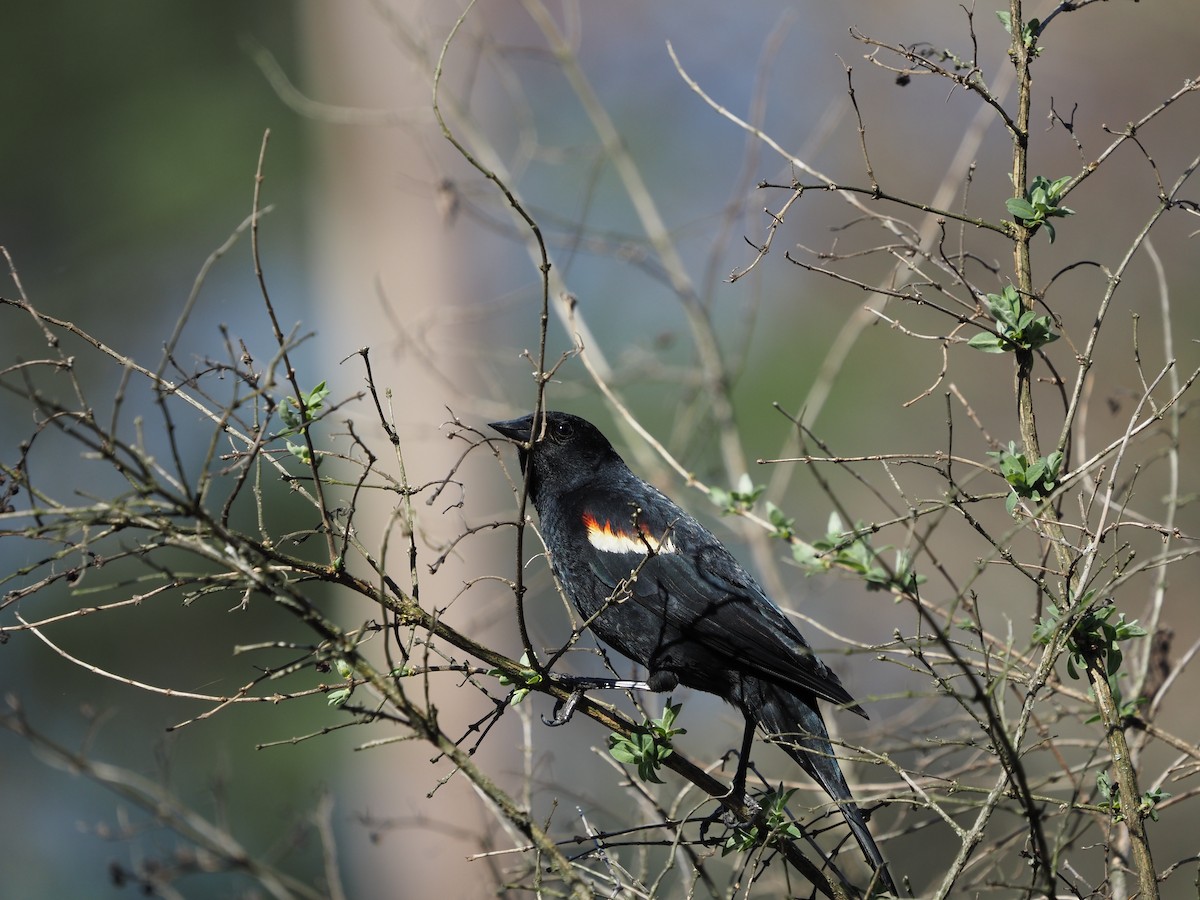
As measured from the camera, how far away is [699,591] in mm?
3270

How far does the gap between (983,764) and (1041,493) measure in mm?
927

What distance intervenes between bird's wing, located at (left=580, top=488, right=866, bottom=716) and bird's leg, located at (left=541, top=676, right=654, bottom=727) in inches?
8.7

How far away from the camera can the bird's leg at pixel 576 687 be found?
2793mm

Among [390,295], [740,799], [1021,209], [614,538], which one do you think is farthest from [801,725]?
[390,295]

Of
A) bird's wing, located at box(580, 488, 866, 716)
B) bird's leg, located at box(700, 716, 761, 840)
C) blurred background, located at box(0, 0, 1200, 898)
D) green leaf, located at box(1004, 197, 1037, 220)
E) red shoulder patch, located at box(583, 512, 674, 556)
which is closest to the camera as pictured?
green leaf, located at box(1004, 197, 1037, 220)

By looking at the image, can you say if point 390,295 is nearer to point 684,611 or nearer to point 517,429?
point 517,429

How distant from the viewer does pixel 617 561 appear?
3252 millimetres

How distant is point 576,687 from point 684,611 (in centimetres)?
49

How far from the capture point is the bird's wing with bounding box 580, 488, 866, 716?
10.1ft

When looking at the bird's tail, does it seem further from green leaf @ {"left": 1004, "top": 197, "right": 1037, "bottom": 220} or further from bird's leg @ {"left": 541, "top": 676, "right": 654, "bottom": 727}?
green leaf @ {"left": 1004, "top": 197, "right": 1037, "bottom": 220}

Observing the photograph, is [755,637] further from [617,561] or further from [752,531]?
[752,531]

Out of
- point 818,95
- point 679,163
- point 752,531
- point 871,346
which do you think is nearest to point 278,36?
point 679,163

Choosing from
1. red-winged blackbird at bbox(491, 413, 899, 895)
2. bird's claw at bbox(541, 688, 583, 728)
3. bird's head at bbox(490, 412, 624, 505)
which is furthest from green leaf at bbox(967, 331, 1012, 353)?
bird's head at bbox(490, 412, 624, 505)

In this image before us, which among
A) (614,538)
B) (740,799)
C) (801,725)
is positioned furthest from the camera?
(614,538)
